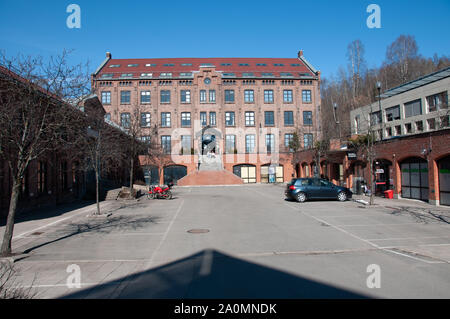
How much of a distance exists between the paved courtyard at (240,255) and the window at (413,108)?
22294 mm

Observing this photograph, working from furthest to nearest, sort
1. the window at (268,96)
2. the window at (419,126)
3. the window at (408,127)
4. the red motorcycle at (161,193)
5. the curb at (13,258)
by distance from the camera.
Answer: the window at (268,96)
the window at (408,127)
the window at (419,126)
the red motorcycle at (161,193)
the curb at (13,258)

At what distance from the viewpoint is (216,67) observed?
53719 millimetres

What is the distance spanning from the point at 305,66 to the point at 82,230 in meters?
49.8

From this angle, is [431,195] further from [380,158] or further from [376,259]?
[376,259]

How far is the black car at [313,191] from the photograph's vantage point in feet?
65.7

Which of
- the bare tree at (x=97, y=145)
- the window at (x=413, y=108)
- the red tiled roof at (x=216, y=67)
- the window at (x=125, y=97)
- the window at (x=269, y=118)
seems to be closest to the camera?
the bare tree at (x=97, y=145)

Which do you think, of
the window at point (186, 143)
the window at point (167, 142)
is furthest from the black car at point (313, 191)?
the window at point (167, 142)

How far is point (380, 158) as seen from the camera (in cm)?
2272

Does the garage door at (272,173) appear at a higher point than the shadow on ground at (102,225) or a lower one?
higher

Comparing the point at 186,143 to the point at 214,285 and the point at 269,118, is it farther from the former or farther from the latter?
the point at 214,285

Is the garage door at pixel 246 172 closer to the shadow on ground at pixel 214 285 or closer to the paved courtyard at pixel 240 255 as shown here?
the paved courtyard at pixel 240 255
